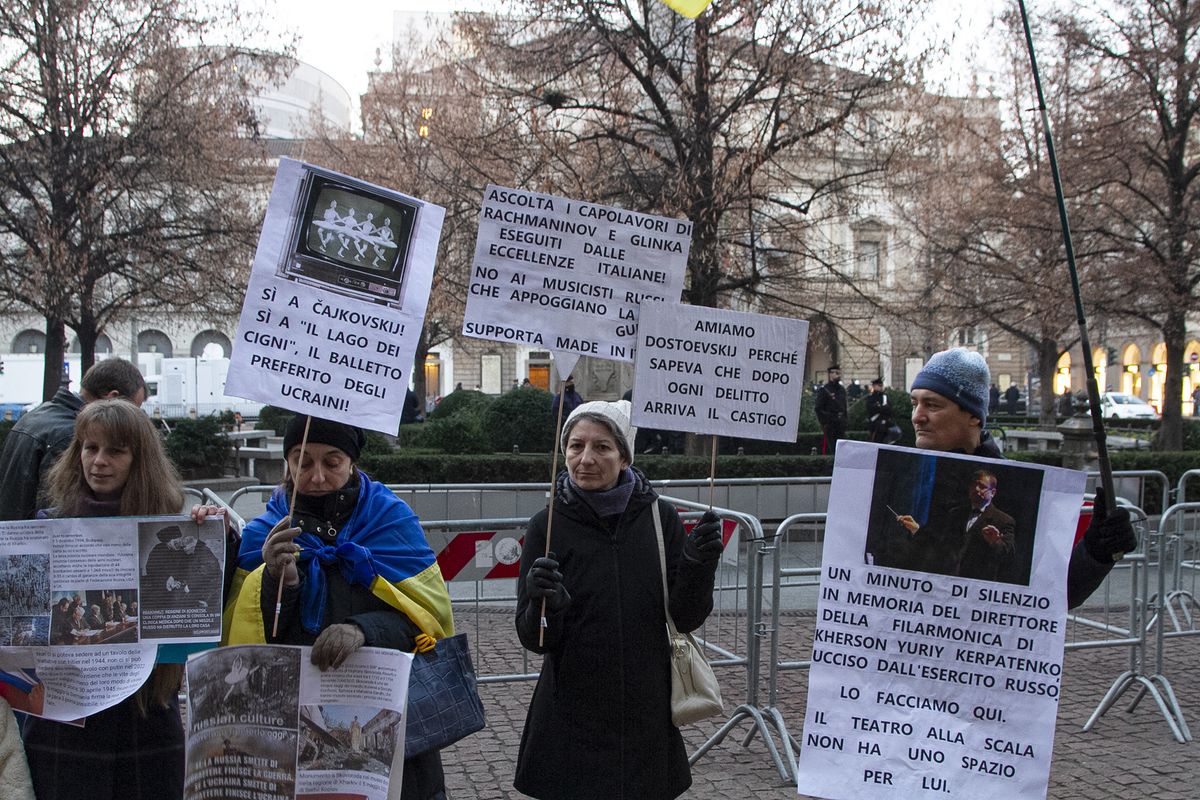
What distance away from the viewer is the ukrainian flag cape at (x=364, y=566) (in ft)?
9.96

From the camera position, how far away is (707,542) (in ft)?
10.7

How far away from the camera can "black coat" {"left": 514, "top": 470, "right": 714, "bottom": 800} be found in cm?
330

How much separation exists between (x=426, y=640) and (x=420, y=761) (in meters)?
0.35

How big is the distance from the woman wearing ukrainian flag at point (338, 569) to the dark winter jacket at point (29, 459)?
146cm

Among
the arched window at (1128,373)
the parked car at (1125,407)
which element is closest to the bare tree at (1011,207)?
the parked car at (1125,407)

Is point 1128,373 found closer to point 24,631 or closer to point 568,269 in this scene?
point 568,269

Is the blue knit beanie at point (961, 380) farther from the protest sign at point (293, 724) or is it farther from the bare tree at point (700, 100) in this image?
the bare tree at point (700, 100)

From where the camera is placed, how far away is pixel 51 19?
1688 cm

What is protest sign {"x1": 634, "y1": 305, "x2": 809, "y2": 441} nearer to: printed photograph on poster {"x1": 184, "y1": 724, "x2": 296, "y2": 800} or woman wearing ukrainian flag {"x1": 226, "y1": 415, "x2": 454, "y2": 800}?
woman wearing ukrainian flag {"x1": 226, "y1": 415, "x2": 454, "y2": 800}

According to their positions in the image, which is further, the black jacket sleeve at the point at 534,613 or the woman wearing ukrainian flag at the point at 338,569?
the black jacket sleeve at the point at 534,613

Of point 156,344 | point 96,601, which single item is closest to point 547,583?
point 96,601

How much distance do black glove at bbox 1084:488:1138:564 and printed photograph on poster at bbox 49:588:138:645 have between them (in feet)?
8.63

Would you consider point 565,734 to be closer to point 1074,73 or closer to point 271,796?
point 271,796

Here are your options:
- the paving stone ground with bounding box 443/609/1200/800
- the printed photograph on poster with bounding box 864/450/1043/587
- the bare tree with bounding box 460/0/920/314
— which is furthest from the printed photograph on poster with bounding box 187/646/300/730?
the bare tree with bounding box 460/0/920/314
